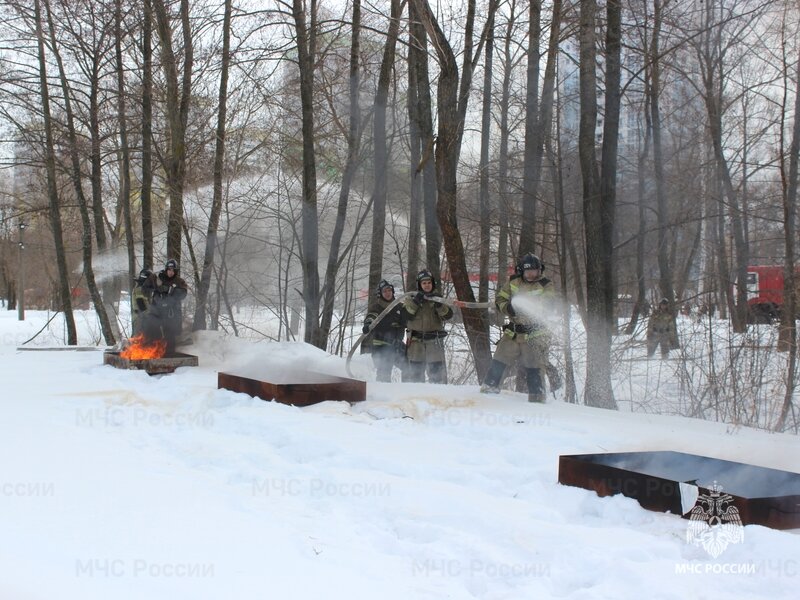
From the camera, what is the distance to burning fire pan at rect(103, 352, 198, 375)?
11.5 meters

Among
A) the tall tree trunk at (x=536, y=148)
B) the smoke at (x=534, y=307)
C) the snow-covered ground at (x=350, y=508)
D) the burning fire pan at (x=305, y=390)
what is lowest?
the snow-covered ground at (x=350, y=508)

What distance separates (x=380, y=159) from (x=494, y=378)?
955 cm

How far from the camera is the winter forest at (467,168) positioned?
11117 millimetres

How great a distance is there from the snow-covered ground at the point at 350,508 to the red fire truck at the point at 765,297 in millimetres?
5685

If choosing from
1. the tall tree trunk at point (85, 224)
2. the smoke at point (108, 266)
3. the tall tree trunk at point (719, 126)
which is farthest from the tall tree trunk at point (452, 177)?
the smoke at point (108, 266)

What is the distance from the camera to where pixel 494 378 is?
29.1 feet

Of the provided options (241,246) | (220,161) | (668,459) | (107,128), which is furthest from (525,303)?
(107,128)

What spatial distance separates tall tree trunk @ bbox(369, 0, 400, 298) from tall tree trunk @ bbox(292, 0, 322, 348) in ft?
4.42

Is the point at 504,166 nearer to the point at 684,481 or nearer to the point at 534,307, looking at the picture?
the point at 534,307

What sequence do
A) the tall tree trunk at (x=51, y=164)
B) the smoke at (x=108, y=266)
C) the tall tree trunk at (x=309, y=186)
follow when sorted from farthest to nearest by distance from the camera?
the smoke at (x=108, y=266) → the tall tree trunk at (x=51, y=164) → the tall tree trunk at (x=309, y=186)

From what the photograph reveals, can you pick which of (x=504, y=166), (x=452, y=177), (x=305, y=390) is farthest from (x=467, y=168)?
(x=305, y=390)

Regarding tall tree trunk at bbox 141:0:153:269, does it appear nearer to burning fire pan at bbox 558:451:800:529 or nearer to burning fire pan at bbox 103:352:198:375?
burning fire pan at bbox 103:352:198:375

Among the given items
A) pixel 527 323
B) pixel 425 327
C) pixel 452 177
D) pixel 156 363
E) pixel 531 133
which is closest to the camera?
pixel 527 323

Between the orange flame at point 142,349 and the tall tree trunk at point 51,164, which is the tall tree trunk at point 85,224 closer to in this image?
the tall tree trunk at point 51,164
